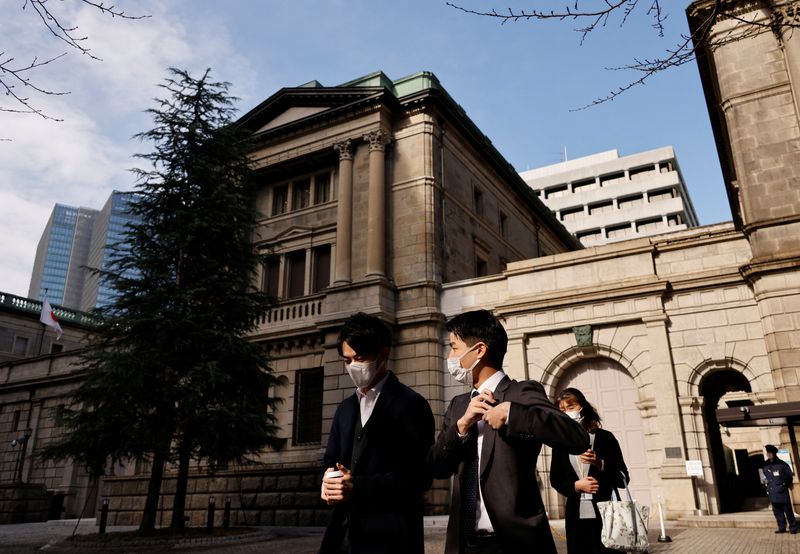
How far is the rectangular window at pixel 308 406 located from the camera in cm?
2325

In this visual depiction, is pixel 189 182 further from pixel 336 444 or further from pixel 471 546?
pixel 471 546

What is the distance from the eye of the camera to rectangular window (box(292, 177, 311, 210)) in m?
27.8

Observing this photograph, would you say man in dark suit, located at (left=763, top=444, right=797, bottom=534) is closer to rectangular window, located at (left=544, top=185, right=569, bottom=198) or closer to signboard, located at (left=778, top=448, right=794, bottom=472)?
signboard, located at (left=778, top=448, right=794, bottom=472)

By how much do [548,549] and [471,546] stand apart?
37 cm

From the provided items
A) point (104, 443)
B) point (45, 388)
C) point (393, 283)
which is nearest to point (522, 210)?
point (393, 283)

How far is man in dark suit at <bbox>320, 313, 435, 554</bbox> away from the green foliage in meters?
12.1

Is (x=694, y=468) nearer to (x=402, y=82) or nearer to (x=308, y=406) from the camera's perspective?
(x=308, y=406)

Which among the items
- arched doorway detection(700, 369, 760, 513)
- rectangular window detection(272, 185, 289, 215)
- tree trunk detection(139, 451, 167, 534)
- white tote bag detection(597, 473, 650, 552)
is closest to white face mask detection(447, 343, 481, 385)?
white tote bag detection(597, 473, 650, 552)

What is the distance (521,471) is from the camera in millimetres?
3072

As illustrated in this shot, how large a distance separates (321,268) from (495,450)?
23475mm

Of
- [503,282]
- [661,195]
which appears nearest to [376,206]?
[503,282]

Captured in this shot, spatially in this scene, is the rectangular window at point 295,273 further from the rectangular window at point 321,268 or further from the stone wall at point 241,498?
the stone wall at point 241,498

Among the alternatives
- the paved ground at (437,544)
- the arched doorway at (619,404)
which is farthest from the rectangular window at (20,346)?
the arched doorway at (619,404)

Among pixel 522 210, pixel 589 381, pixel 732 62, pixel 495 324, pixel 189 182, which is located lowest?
pixel 495 324
